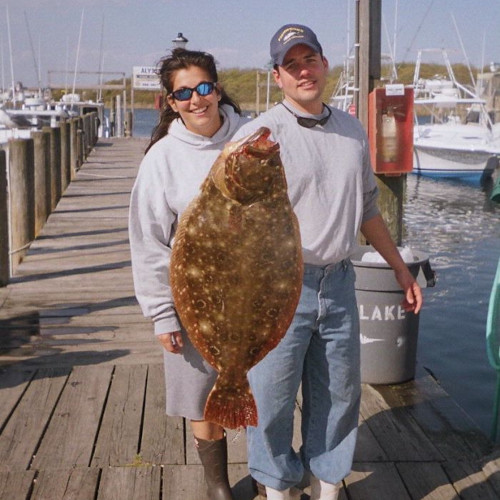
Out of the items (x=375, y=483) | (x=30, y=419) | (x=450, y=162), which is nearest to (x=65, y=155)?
(x=30, y=419)

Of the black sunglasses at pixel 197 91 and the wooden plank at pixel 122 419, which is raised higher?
the black sunglasses at pixel 197 91

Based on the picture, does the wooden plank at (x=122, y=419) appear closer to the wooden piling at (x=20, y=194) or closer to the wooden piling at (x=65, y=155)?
the wooden piling at (x=20, y=194)

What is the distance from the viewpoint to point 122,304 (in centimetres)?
701

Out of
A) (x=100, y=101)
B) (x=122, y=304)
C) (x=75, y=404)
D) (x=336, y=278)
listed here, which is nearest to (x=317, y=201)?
(x=336, y=278)

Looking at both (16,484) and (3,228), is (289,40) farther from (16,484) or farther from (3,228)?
(3,228)

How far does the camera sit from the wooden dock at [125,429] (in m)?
3.55

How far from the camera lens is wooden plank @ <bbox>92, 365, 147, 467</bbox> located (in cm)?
384

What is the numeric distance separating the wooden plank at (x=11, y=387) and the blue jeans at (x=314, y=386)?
1906 mm

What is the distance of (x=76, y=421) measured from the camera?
4262 millimetres

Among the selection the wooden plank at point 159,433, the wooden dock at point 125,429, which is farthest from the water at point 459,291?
the wooden plank at point 159,433

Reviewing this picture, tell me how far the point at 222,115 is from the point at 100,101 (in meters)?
42.7

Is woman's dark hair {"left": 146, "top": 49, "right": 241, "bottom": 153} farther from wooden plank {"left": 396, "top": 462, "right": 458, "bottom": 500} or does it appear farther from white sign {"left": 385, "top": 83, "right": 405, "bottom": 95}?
white sign {"left": 385, "top": 83, "right": 405, "bottom": 95}

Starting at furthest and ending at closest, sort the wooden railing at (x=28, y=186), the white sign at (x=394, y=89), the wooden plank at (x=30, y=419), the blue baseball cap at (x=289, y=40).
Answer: the wooden railing at (x=28, y=186) → the white sign at (x=394, y=89) → the wooden plank at (x=30, y=419) → the blue baseball cap at (x=289, y=40)

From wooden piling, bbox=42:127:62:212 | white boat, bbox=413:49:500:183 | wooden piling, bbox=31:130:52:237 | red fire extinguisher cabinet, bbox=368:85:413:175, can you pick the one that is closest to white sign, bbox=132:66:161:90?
white boat, bbox=413:49:500:183
